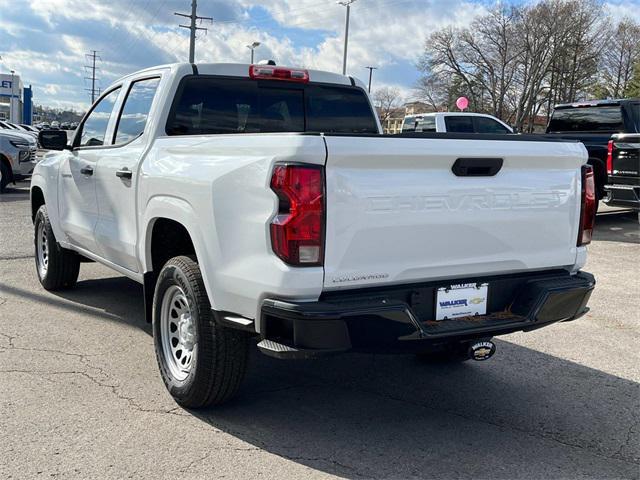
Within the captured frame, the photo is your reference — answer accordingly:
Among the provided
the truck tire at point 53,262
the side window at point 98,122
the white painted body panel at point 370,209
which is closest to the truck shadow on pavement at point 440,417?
the white painted body panel at point 370,209

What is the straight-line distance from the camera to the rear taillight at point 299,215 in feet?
9.46

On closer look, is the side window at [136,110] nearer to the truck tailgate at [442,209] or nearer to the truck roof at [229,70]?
the truck roof at [229,70]

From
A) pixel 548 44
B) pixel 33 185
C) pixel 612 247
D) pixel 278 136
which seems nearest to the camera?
pixel 278 136

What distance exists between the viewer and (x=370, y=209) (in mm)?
3014

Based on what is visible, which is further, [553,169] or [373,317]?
[553,169]

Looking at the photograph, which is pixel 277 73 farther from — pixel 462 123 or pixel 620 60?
pixel 620 60

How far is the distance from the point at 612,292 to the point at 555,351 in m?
2.40

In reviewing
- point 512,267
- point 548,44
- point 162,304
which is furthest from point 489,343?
point 548,44

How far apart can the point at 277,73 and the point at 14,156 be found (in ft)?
39.7

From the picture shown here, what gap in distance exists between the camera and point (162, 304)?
396cm

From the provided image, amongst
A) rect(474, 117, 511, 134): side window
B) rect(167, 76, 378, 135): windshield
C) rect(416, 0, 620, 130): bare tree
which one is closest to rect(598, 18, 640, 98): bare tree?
rect(416, 0, 620, 130): bare tree

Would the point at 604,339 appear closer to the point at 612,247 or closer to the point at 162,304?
the point at 162,304

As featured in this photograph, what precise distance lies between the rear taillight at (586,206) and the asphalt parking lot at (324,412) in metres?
1.06

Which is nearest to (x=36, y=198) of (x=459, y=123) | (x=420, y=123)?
(x=459, y=123)
